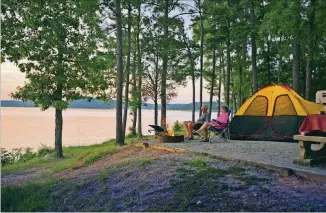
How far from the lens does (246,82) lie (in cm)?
3184

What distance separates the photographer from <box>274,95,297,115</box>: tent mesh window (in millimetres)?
13047

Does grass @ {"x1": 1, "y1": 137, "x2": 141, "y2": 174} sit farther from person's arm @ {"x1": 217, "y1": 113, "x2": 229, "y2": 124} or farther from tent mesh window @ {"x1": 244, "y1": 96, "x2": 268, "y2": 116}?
tent mesh window @ {"x1": 244, "y1": 96, "x2": 268, "y2": 116}

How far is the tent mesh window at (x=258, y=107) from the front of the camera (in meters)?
13.6

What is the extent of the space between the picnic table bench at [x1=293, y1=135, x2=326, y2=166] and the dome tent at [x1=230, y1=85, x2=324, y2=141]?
497 cm

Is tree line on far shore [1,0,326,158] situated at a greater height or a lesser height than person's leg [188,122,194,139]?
greater

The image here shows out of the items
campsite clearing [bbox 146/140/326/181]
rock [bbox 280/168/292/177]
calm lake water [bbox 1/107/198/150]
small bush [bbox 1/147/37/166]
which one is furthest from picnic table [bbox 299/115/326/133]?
calm lake water [bbox 1/107/198/150]

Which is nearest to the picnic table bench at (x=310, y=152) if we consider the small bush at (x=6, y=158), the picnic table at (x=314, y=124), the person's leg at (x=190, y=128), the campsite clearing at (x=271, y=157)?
the campsite clearing at (x=271, y=157)

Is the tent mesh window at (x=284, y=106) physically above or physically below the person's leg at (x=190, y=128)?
above

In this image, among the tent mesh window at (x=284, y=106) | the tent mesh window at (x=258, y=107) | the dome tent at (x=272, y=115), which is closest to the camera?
the dome tent at (x=272, y=115)

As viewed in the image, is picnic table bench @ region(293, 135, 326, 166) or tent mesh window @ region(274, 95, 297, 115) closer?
picnic table bench @ region(293, 135, 326, 166)

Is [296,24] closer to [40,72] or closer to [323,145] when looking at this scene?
[323,145]

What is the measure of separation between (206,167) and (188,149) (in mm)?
2467

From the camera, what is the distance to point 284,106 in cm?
1322

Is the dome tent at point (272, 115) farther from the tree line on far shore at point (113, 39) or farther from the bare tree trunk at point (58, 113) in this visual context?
the bare tree trunk at point (58, 113)
